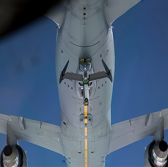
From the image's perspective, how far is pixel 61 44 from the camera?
371 inches

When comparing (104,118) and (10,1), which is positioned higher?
(10,1)

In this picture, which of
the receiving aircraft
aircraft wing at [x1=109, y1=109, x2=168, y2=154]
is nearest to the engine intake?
the receiving aircraft

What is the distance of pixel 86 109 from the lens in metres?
11.0

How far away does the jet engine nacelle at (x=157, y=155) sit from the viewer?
1170cm

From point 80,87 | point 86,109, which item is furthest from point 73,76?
point 86,109

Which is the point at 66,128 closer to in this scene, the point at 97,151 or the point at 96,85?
the point at 97,151

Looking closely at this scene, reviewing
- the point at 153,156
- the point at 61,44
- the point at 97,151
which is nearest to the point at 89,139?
the point at 97,151

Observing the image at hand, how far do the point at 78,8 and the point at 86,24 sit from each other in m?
0.67

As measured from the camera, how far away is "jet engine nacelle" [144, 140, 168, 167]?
11695 millimetres

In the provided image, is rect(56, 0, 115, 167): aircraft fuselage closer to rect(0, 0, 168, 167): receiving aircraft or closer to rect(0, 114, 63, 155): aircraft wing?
rect(0, 0, 168, 167): receiving aircraft

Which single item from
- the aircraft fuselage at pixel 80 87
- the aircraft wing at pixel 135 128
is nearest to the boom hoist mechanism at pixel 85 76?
the aircraft fuselage at pixel 80 87

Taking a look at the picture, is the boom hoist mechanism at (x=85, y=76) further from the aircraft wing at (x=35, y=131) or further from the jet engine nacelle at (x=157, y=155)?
the aircraft wing at (x=35, y=131)

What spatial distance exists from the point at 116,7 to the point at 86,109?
467cm

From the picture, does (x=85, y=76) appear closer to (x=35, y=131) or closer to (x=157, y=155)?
(x=157, y=155)
